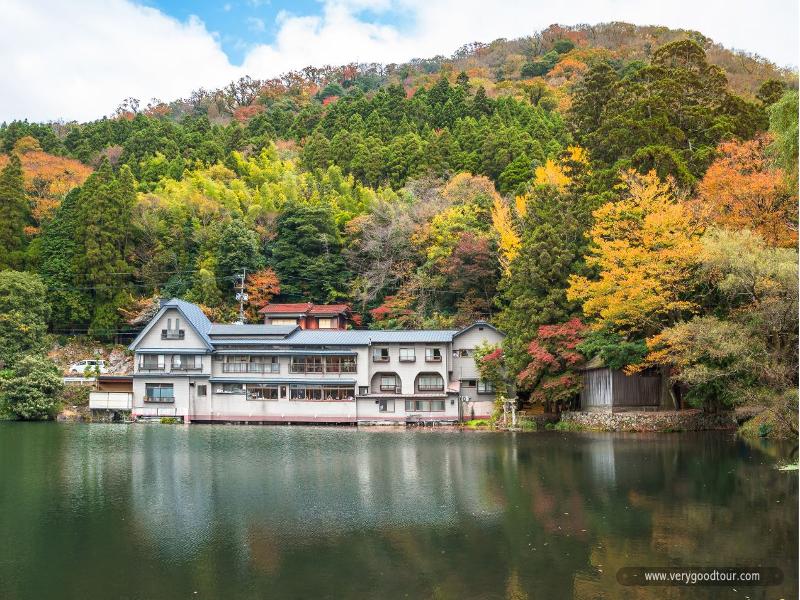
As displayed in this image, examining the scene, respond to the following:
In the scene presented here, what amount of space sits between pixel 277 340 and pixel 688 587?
30923mm

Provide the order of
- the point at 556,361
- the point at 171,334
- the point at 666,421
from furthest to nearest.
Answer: the point at 171,334, the point at 556,361, the point at 666,421

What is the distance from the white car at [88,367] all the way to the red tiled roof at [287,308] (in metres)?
9.79

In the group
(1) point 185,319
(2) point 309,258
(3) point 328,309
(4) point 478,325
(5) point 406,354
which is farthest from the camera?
(2) point 309,258

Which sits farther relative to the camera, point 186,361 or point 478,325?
point 186,361

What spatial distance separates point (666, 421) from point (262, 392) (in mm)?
20733

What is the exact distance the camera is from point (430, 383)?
38500 mm

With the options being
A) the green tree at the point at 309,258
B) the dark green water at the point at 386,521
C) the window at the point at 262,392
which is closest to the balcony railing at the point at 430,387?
the window at the point at 262,392

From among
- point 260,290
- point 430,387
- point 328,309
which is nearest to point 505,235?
point 430,387

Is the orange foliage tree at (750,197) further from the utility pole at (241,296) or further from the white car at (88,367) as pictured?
the white car at (88,367)

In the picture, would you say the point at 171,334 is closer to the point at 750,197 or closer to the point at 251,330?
the point at 251,330

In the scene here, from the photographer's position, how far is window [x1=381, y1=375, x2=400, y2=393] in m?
38.8

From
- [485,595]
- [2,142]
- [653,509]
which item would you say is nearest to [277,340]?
[653,509]

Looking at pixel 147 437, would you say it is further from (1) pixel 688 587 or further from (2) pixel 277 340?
(1) pixel 688 587

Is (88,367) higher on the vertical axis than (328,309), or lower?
lower
